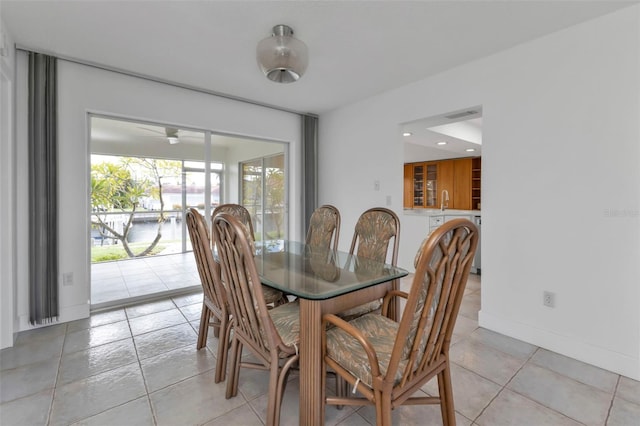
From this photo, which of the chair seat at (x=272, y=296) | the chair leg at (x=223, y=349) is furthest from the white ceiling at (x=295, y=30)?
the chair leg at (x=223, y=349)

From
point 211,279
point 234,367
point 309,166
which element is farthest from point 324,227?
point 309,166

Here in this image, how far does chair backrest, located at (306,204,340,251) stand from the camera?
2.77 meters

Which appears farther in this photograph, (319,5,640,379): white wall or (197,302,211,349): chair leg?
(197,302,211,349): chair leg

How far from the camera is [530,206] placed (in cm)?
235

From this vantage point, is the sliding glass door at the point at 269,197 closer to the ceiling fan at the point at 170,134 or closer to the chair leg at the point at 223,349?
the ceiling fan at the point at 170,134

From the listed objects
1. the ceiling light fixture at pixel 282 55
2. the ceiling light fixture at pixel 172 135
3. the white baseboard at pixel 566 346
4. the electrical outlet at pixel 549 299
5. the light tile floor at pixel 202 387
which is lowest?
the light tile floor at pixel 202 387

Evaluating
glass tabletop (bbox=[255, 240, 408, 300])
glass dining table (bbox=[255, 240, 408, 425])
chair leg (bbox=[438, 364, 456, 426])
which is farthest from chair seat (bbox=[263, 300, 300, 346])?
chair leg (bbox=[438, 364, 456, 426])

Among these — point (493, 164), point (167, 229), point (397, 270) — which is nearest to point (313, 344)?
point (397, 270)

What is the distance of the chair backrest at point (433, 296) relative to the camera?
3.13 feet

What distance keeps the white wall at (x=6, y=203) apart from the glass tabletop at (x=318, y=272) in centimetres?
193

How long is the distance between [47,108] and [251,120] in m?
2.05

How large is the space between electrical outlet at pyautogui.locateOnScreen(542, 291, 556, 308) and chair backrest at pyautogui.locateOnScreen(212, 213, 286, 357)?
2.17 metres

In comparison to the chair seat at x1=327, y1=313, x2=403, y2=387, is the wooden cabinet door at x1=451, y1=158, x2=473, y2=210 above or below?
above

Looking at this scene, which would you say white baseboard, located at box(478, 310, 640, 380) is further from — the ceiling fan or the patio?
the ceiling fan
